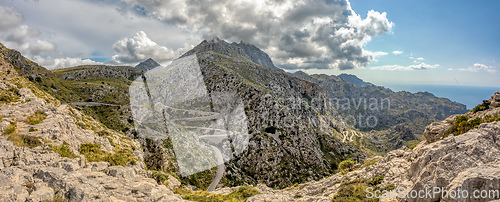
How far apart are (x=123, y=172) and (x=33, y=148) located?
27.5 feet

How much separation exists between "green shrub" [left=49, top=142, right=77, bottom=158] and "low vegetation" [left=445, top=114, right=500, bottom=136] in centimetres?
4741

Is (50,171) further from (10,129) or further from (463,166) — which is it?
(463,166)

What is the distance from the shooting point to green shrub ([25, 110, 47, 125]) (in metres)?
22.5

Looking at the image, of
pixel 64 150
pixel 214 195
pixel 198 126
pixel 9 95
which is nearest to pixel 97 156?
pixel 64 150

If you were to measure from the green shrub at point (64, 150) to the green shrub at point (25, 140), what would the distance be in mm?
1415

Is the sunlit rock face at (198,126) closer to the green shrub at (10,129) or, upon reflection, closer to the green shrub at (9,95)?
the green shrub at (9,95)

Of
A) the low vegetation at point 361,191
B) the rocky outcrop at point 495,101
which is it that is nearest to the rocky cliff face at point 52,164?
the low vegetation at point 361,191

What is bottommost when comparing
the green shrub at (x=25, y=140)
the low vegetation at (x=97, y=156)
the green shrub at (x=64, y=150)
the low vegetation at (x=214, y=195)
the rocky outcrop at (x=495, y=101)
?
the low vegetation at (x=214, y=195)

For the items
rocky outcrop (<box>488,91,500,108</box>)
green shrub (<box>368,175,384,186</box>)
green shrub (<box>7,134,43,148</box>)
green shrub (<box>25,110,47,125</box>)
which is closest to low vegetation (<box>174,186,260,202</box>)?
green shrub (<box>7,134,43,148</box>)

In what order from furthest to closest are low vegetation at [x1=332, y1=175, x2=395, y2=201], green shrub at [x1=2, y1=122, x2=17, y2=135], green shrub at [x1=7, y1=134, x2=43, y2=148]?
low vegetation at [x1=332, y1=175, x2=395, y2=201] → green shrub at [x1=2, y1=122, x2=17, y2=135] → green shrub at [x1=7, y1=134, x2=43, y2=148]

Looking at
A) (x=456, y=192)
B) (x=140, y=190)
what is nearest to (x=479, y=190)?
(x=456, y=192)

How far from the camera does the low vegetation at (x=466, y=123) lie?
22.6 m

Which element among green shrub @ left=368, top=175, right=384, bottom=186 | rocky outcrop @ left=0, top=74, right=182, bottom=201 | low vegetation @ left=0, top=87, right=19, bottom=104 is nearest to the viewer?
rocky outcrop @ left=0, top=74, right=182, bottom=201

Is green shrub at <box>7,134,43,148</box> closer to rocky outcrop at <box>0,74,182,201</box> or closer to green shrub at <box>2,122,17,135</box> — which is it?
rocky outcrop at <box>0,74,182,201</box>
